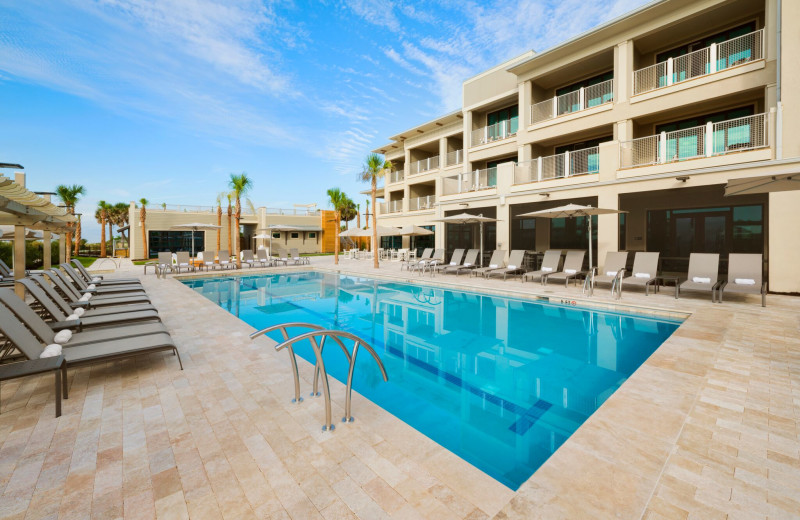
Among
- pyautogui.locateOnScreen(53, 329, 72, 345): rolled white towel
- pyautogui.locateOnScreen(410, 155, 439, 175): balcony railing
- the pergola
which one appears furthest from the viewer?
pyautogui.locateOnScreen(410, 155, 439, 175): balcony railing

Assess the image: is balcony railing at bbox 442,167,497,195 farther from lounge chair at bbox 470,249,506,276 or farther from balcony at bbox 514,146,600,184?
lounge chair at bbox 470,249,506,276

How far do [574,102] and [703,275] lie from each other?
9.00 meters

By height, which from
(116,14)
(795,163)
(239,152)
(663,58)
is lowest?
(795,163)

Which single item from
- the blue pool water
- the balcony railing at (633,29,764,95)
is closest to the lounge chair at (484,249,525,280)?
the blue pool water

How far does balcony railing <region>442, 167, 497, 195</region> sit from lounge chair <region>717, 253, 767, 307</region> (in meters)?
9.02

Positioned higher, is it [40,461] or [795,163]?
[795,163]

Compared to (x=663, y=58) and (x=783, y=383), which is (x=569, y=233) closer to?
(x=663, y=58)

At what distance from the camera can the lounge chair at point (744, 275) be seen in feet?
26.7

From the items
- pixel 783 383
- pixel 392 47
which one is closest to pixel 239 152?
pixel 392 47

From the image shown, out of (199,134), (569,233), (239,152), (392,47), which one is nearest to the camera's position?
(569,233)

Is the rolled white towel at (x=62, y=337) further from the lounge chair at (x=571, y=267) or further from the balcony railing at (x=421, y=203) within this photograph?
the balcony railing at (x=421, y=203)

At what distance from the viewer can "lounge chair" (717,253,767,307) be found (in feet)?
26.7

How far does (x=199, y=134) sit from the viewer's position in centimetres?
3959

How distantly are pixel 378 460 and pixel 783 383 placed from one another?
4.45 metres
